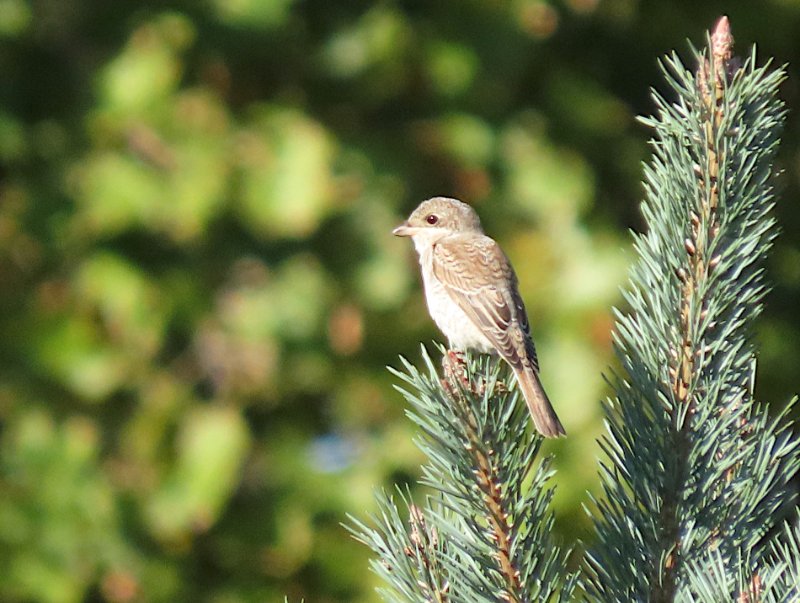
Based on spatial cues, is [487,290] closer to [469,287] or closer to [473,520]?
[469,287]

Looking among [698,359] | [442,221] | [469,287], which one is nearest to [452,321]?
[469,287]

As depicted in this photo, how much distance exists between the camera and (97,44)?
198 inches

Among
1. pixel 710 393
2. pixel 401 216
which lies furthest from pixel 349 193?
pixel 710 393

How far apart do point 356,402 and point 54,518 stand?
1.30 m

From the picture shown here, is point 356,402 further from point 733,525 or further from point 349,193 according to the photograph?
point 733,525

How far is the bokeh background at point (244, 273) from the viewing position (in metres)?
4.59

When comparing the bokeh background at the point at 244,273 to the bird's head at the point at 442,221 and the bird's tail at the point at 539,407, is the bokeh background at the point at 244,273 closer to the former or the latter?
the bird's head at the point at 442,221

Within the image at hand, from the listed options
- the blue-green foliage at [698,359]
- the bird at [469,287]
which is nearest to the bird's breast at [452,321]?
the bird at [469,287]

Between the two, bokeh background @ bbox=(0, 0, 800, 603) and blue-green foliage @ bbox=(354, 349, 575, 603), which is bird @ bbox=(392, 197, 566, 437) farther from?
blue-green foliage @ bbox=(354, 349, 575, 603)

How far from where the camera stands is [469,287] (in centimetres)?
359

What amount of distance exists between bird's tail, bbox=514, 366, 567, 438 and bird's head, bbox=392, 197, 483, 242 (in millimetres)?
1107

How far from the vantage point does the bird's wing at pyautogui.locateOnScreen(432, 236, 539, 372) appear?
3.24 metres

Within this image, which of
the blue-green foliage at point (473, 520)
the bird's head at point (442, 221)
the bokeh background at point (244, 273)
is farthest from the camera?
the bokeh background at point (244, 273)

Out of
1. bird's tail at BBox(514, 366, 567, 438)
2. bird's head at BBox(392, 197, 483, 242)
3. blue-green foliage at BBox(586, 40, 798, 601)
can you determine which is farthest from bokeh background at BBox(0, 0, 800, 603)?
blue-green foliage at BBox(586, 40, 798, 601)
